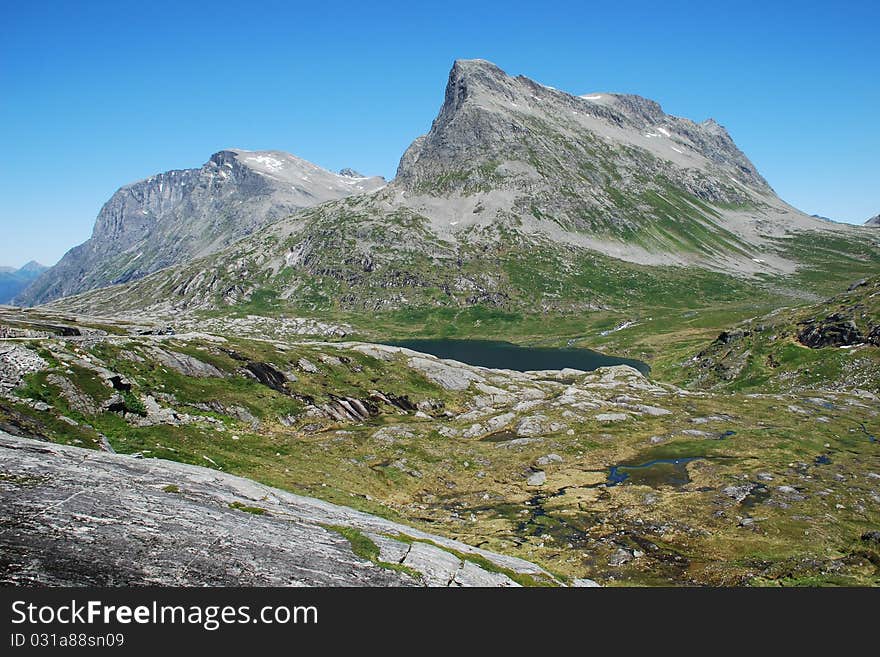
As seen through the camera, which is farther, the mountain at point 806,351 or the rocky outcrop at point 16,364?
the mountain at point 806,351

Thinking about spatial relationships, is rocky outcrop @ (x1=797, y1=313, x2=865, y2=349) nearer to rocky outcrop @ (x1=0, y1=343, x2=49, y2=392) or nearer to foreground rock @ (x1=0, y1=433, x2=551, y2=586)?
foreground rock @ (x1=0, y1=433, x2=551, y2=586)

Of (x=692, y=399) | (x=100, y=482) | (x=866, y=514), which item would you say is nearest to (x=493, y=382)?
(x=692, y=399)

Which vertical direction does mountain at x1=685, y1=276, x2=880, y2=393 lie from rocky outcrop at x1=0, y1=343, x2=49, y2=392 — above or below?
above

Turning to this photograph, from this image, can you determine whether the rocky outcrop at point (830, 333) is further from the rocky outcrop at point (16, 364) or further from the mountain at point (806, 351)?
the rocky outcrop at point (16, 364)

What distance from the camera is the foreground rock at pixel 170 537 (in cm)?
1989

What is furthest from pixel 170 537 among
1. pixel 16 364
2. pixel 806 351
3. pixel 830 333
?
pixel 830 333

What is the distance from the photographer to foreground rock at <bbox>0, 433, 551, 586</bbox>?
19.9 metres

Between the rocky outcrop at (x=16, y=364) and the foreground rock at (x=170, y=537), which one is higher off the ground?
the rocky outcrop at (x=16, y=364)

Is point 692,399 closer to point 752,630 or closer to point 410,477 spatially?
point 410,477

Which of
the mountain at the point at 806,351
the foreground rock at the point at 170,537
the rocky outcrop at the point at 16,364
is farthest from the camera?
the mountain at the point at 806,351

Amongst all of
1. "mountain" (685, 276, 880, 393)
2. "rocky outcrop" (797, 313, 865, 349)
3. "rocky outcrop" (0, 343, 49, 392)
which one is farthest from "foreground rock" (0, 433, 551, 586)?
"rocky outcrop" (797, 313, 865, 349)

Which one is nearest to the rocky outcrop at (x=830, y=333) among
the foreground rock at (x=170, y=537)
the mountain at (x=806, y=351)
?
the mountain at (x=806, y=351)

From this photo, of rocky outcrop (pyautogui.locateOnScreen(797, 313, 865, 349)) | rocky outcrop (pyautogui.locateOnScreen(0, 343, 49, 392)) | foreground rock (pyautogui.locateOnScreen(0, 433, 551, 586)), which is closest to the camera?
foreground rock (pyautogui.locateOnScreen(0, 433, 551, 586))

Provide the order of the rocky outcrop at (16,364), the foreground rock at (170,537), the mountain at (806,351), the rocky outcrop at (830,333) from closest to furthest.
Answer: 1. the foreground rock at (170,537)
2. the rocky outcrop at (16,364)
3. the mountain at (806,351)
4. the rocky outcrop at (830,333)
